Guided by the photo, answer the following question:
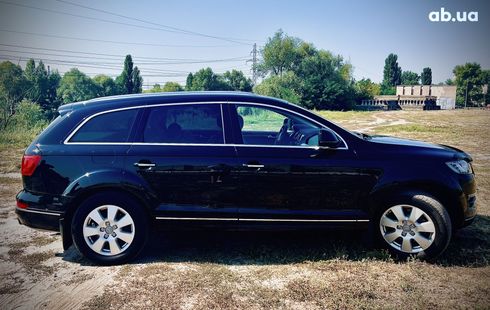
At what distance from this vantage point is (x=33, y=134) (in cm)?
1606

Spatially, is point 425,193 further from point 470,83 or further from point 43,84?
point 470,83

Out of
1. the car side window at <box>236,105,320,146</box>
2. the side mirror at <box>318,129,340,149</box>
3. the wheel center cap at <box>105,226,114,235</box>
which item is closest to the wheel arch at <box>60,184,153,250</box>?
the wheel center cap at <box>105,226,114,235</box>

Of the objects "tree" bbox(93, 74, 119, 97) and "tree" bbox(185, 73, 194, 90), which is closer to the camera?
"tree" bbox(93, 74, 119, 97)

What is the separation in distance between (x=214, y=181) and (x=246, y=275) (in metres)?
1.05

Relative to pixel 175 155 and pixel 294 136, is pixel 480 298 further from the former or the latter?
pixel 175 155

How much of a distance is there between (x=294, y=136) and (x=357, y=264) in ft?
5.19

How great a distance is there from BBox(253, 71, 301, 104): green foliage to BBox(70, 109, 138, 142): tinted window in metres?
59.7

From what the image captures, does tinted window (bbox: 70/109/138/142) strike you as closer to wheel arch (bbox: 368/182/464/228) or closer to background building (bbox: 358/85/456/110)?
wheel arch (bbox: 368/182/464/228)

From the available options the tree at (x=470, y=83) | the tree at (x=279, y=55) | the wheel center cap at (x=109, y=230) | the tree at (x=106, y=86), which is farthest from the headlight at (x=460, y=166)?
the tree at (x=470, y=83)

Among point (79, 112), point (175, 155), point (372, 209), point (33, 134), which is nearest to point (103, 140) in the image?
point (79, 112)

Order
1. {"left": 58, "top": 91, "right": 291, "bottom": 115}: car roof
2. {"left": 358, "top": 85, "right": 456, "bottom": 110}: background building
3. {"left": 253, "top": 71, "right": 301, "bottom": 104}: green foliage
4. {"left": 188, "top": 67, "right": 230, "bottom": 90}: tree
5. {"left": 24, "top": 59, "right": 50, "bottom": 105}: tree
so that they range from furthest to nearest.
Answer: {"left": 188, "top": 67, "right": 230, "bottom": 90}: tree
{"left": 358, "top": 85, "right": 456, "bottom": 110}: background building
{"left": 24, "top": 59, "right": 50, "bottom": 105}: tree
{"left": 253, "top": 71, "right": 301, "bottom": 104}: green foliage
{"left": 58, "top": 91, "right": 291, "bottom": 115}: car roof

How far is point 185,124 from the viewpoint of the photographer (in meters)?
3.96

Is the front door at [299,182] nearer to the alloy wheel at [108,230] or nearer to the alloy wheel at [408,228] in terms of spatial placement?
the alloy wheel at [408,228]

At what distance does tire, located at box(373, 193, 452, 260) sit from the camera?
3807mm
